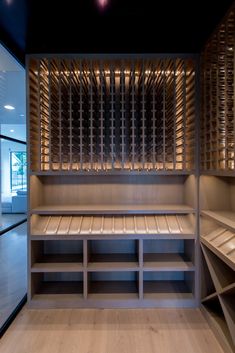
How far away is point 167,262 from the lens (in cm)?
202

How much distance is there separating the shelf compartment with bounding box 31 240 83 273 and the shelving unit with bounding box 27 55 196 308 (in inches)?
0.5

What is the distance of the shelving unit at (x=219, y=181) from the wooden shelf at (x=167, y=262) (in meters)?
0.15

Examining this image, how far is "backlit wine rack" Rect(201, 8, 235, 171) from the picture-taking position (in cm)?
144

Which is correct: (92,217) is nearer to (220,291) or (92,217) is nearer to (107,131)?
(107,131)

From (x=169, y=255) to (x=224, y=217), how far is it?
0.70 meters

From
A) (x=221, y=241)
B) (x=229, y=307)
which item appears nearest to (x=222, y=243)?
(x=221, y=241)

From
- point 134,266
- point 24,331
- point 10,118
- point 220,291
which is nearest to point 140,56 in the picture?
point 134,266

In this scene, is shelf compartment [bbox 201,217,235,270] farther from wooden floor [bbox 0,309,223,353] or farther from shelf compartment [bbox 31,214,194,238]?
wooden floor [bbox 0,309,223,353]

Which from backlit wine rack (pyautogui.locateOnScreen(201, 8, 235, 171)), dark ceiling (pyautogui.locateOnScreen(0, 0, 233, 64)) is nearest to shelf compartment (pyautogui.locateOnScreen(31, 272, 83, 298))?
backlit wine rack (pyautogui.locateOnScreen(201, 8, 235, 171))

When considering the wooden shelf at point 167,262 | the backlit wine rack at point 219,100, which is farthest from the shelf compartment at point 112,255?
the backlit wine rack at point 219,100

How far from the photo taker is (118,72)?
2.02 m

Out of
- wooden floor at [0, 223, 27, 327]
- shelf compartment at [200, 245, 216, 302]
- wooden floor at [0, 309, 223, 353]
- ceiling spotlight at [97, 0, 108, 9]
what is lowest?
wooden floor at [0, 309, 223, 353]

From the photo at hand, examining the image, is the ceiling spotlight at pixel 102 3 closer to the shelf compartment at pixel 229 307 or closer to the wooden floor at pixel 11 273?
the shelf compartment at pixel 229 307

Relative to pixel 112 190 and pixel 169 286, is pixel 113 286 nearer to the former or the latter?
pixel 169 286
